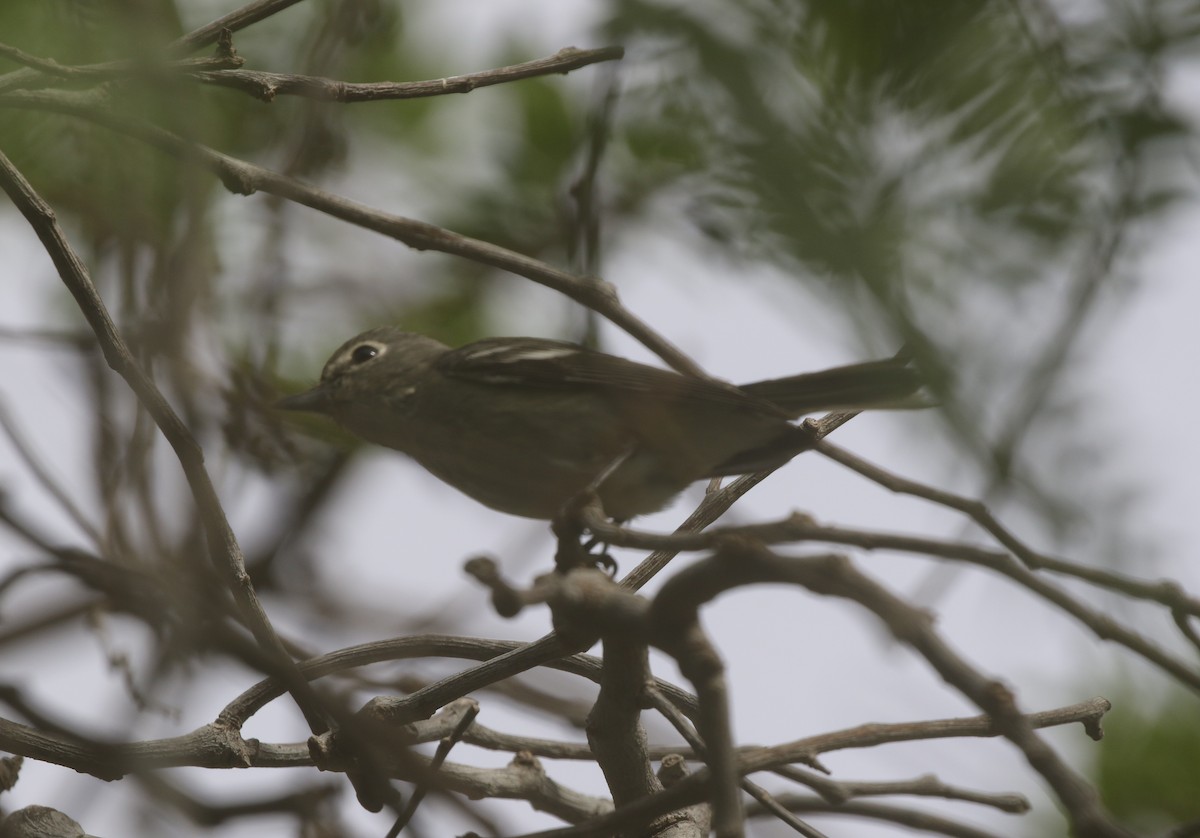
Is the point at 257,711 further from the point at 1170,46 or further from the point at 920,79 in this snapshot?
the point at 1170,46

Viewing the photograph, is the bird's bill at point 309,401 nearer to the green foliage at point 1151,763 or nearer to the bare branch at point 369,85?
the bare branch at point 369,85

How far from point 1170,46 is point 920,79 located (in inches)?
15.8

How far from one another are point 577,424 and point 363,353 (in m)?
1.10

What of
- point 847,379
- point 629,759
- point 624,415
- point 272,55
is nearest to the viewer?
point 629,759

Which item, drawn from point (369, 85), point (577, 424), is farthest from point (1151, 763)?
point (369, 85)

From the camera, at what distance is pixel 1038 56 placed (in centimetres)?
189

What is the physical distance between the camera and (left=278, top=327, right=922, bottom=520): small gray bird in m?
3.88

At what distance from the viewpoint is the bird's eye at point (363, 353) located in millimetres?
4703

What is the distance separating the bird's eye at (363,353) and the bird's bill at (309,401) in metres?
0.19

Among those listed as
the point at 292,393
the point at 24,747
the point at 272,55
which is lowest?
the point at 24,747

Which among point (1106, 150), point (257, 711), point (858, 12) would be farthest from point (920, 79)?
point (257, 711)

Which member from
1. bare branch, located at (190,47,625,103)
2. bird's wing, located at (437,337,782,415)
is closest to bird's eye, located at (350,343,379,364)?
bird's wing, located at (437,337,782,415)

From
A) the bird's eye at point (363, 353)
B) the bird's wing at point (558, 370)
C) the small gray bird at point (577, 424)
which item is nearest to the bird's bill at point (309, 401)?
the small gray bird at point (577, 424)

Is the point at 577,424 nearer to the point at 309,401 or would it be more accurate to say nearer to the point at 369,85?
the point at 309,401
